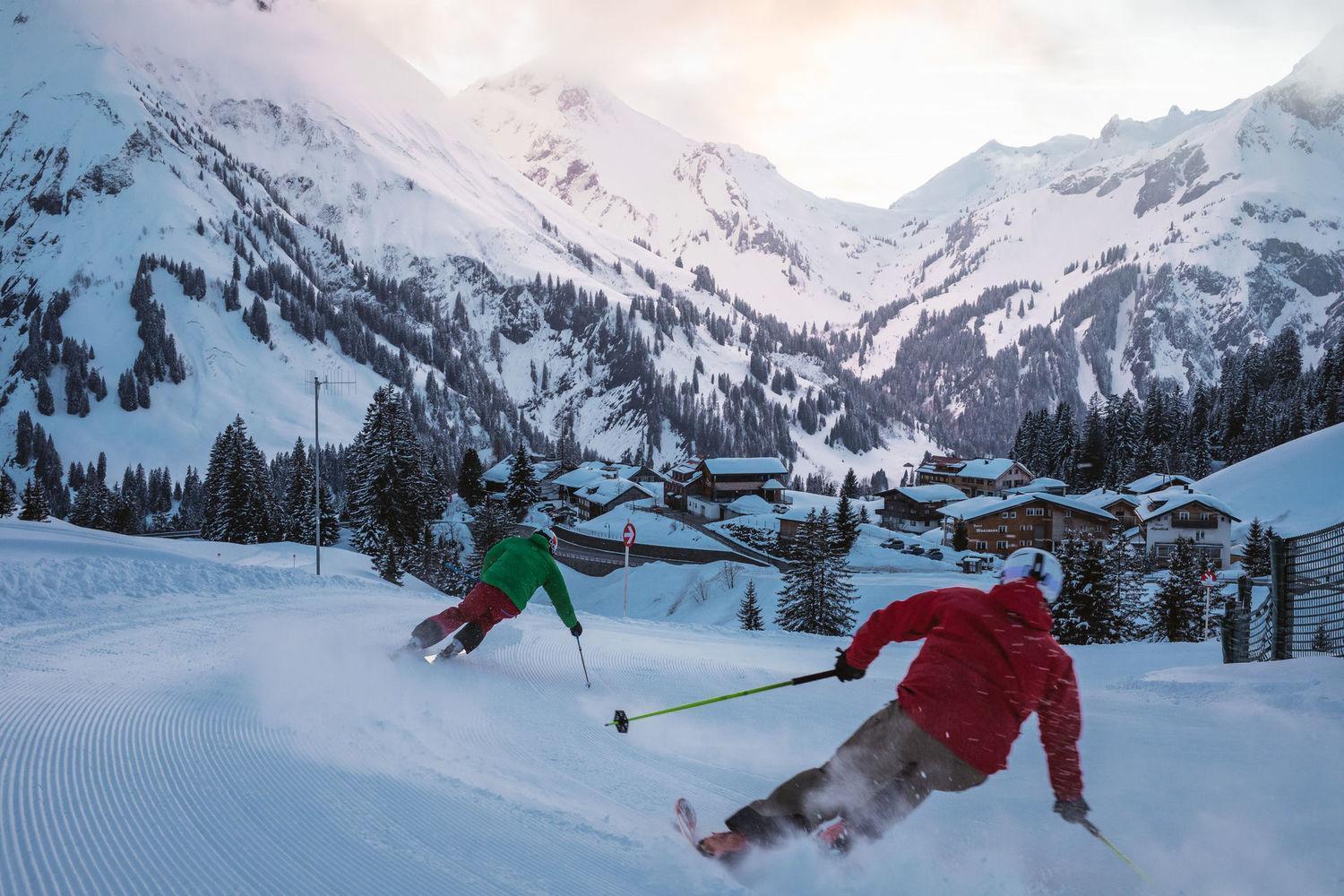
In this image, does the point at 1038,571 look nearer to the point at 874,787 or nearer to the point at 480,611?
the point at 874,787

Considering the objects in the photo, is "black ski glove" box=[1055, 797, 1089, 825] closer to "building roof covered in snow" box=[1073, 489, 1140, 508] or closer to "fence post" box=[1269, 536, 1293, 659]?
"fence post" box=[1269, 536, 1293, 659]

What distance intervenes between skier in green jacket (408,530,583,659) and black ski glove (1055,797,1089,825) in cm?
474

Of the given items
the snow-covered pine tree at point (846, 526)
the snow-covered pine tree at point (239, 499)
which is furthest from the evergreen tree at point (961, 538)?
the snow-covered pine tree at point (239, 499)

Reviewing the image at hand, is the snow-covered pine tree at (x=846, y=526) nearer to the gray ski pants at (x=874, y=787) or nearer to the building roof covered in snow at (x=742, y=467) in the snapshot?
the building roof covered in snow at (x=742, y=467)

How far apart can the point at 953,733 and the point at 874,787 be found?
0.48 metres

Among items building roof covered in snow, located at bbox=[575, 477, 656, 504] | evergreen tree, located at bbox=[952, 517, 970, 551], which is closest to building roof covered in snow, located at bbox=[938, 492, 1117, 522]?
evergreen tree, located at bbox=[952, 517, 970, 551]

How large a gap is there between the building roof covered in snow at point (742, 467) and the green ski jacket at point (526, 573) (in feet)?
263

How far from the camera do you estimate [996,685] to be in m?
3.70

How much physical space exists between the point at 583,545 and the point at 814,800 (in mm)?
60976

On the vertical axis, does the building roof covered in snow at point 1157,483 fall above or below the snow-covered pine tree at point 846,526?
above

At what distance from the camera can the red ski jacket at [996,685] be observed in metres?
3.67

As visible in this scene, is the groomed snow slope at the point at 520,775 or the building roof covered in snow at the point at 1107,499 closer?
the groomed snow slope at the point at 520,775

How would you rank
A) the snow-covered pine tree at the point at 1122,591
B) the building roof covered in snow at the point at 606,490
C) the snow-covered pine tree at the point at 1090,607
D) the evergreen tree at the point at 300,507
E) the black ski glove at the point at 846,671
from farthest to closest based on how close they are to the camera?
the building roof covered in snow at the point at 606,490 < the evergreen tree at the point at 300,507 < the snow-covered pine tree at the point at 1122,591 < the snow-covered pine tree at the point at 1090,607 < the black ski glove at the point at 846,671

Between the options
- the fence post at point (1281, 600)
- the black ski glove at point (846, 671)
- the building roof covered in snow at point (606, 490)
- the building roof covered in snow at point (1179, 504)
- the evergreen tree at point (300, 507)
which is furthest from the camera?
the building roof covered in snow at point (606, 490)
